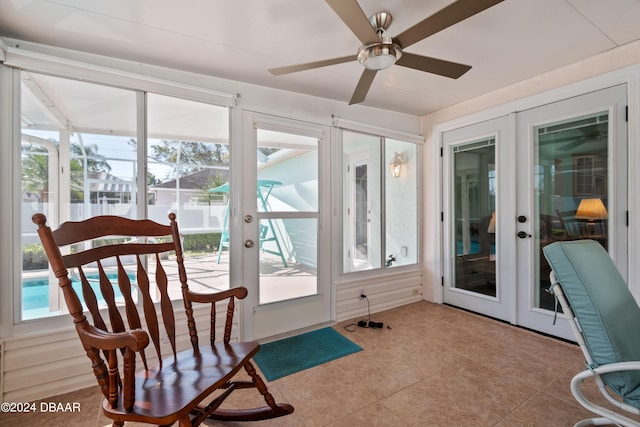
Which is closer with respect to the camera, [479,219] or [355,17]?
[355,17]

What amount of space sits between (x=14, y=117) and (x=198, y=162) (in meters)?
1.14

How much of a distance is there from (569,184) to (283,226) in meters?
2.61

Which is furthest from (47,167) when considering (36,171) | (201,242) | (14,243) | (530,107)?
(530,107)

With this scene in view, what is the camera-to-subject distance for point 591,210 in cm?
240

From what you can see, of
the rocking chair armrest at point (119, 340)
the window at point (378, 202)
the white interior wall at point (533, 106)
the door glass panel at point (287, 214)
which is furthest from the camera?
the window at point (378, 202)

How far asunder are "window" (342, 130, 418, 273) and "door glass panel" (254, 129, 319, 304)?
0.44 meters

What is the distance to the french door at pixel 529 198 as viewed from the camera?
2.30m

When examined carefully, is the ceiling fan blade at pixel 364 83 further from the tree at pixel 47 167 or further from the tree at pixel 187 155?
the tree at pixel 47 167

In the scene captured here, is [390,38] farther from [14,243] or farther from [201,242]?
[14,243]

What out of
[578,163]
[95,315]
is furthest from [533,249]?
[95,315]

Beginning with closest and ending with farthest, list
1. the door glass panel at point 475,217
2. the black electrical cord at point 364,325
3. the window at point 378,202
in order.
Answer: the black electrical cord at point 364,325, the door glass panel at point 475,217, the window at point 378,202

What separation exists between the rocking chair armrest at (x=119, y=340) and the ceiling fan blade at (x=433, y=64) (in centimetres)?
189

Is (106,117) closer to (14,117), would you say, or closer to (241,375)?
(14,117)

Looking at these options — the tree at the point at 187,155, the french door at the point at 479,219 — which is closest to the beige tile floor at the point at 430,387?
the french door at the point at 479,219
